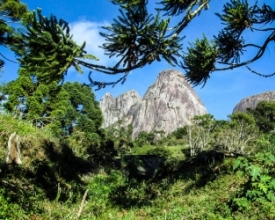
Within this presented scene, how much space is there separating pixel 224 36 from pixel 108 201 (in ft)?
14.4

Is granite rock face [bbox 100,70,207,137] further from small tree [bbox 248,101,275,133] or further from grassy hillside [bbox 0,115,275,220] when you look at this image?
grassy hillside [bbox 0,115,275,220]

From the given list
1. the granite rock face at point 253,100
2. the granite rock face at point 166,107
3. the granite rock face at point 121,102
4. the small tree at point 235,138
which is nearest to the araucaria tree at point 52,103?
the small tree at point 235,138

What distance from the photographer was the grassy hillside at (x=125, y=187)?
5.19 meters

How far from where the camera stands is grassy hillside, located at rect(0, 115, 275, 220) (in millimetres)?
5191

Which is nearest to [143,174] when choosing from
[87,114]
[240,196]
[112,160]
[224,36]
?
[112,160]

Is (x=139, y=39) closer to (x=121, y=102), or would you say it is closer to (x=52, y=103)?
(x=52, y=103)

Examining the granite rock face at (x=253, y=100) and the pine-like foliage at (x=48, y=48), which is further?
the granite rock face at (x=253, y=100)

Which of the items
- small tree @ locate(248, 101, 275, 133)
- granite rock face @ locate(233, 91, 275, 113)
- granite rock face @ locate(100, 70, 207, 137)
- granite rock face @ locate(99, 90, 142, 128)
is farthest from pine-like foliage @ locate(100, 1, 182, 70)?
granite rock face @ locate(99, 90, 142, 128)

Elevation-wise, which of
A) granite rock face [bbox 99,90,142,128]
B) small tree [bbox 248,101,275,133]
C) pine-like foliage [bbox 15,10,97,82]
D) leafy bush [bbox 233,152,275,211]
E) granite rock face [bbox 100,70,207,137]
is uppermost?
granite rock face [bbox 99,90,142,128]

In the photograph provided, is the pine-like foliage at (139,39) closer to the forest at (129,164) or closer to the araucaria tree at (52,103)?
the forest at (129,164)

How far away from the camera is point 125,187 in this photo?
29.8ft

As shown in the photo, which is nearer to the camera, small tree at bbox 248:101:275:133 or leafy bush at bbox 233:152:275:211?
leafy bush at bbox 233:152:275:211

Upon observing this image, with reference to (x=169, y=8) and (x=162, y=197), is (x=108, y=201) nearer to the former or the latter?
(x=162, y=197)

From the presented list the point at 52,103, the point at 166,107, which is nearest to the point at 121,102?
the point at 166,107
